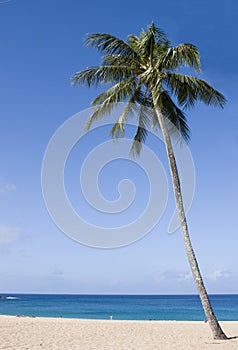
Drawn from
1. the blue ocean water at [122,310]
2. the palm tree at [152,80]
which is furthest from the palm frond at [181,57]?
the blue ocean water at [122,310]

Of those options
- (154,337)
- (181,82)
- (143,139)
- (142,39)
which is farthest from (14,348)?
(142,39)

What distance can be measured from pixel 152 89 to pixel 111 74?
4.72 ft

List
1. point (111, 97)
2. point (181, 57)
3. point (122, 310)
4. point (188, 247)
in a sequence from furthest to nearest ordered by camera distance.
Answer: point (122, 310)
point (111, 97)
point (181, 57)
point (188, 247)

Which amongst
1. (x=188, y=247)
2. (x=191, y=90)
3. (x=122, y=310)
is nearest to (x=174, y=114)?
(x=191, y=90)

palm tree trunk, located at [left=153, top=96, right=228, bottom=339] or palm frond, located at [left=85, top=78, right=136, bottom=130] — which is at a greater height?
palm frond, located at [left=85, top=78, right=136, bottom=130]

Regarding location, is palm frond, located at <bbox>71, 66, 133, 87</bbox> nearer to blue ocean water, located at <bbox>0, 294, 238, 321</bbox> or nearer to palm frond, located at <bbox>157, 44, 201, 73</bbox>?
palm frond, located at <bbox>157, 44, 201, 73</bbox>

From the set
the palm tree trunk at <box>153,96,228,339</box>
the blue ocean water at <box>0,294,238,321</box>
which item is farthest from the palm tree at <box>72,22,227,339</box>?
the blue ocean water at <box>0,294,238,321</box>

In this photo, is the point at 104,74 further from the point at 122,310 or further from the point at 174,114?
the point at 122,310

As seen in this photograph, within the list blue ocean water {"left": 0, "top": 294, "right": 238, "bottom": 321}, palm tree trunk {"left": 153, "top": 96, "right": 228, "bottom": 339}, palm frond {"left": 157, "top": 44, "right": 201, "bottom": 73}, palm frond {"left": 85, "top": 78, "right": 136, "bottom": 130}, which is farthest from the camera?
blue ocean water {"left": 0, "top": 294, "right": 238, "bottom": 321}

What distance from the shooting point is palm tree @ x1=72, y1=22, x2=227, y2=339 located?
1246 centimetres

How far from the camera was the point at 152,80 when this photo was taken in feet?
41.7

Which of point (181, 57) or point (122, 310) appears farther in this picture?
point (122, 310)

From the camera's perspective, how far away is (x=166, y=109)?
45.3ft

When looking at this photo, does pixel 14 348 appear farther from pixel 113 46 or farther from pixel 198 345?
pixel 113 46
